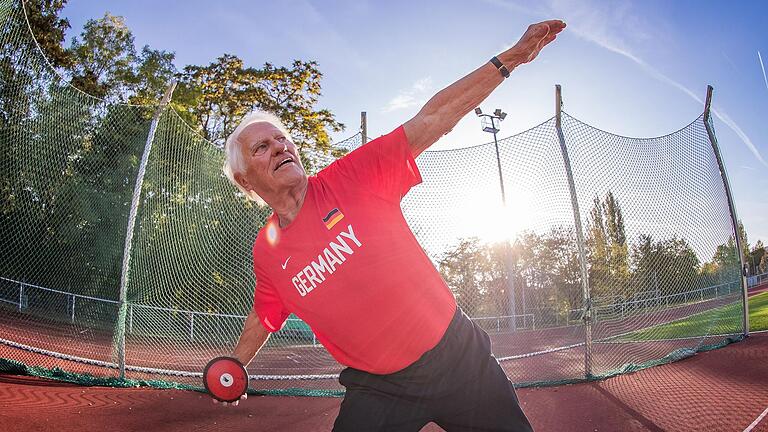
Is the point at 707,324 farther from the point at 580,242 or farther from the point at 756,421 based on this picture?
the point at 756,421

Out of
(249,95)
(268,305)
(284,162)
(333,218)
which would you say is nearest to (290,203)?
(284,162)

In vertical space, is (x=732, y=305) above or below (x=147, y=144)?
below

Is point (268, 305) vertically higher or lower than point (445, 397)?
higher

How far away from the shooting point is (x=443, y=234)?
20.4 feet

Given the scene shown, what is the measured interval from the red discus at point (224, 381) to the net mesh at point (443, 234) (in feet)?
12.6

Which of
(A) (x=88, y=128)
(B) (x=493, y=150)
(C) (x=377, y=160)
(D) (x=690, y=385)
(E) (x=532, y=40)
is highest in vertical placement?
(A) (x=88, y=128)

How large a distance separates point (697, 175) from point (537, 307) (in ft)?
10.8

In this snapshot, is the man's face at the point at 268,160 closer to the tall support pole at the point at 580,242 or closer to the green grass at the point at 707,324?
the tall support pole at the point at 580,242

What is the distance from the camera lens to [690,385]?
17.0ft

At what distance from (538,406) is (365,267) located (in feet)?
13.4

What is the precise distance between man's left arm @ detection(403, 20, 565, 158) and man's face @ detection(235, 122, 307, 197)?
22.2 inches

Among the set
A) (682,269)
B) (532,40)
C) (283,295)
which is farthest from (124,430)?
(682,269)

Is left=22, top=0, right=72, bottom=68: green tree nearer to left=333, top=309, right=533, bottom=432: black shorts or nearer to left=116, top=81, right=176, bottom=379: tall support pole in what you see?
left=116, top=81, right=176, bottom=379: tall support pole

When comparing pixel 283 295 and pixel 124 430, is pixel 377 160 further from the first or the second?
pixel 124 430
